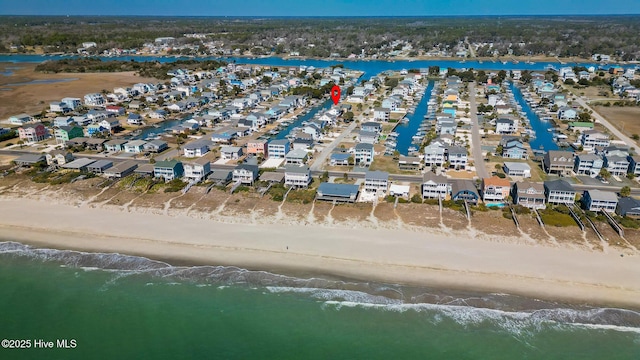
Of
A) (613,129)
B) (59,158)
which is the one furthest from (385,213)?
(613,129)

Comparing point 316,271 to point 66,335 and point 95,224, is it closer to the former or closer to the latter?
point 66,335

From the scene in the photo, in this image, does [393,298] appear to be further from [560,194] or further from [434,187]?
[560,194]

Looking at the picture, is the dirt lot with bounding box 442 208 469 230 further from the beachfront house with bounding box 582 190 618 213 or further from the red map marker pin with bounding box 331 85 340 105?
the red map marker pin with bounding box 331 85 340 105

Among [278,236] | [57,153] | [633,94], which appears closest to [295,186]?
[278,236]

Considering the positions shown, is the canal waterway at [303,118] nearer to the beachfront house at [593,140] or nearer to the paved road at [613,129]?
the beachfront house at [593,140]

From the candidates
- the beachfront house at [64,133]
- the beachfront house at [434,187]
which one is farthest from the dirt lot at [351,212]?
the beachfront house at [64,133]

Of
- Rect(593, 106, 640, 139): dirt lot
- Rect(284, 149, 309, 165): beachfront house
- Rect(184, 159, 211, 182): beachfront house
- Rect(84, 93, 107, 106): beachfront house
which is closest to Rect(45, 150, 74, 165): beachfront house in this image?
Rect(184, 159, 211, 182): beachfront house
